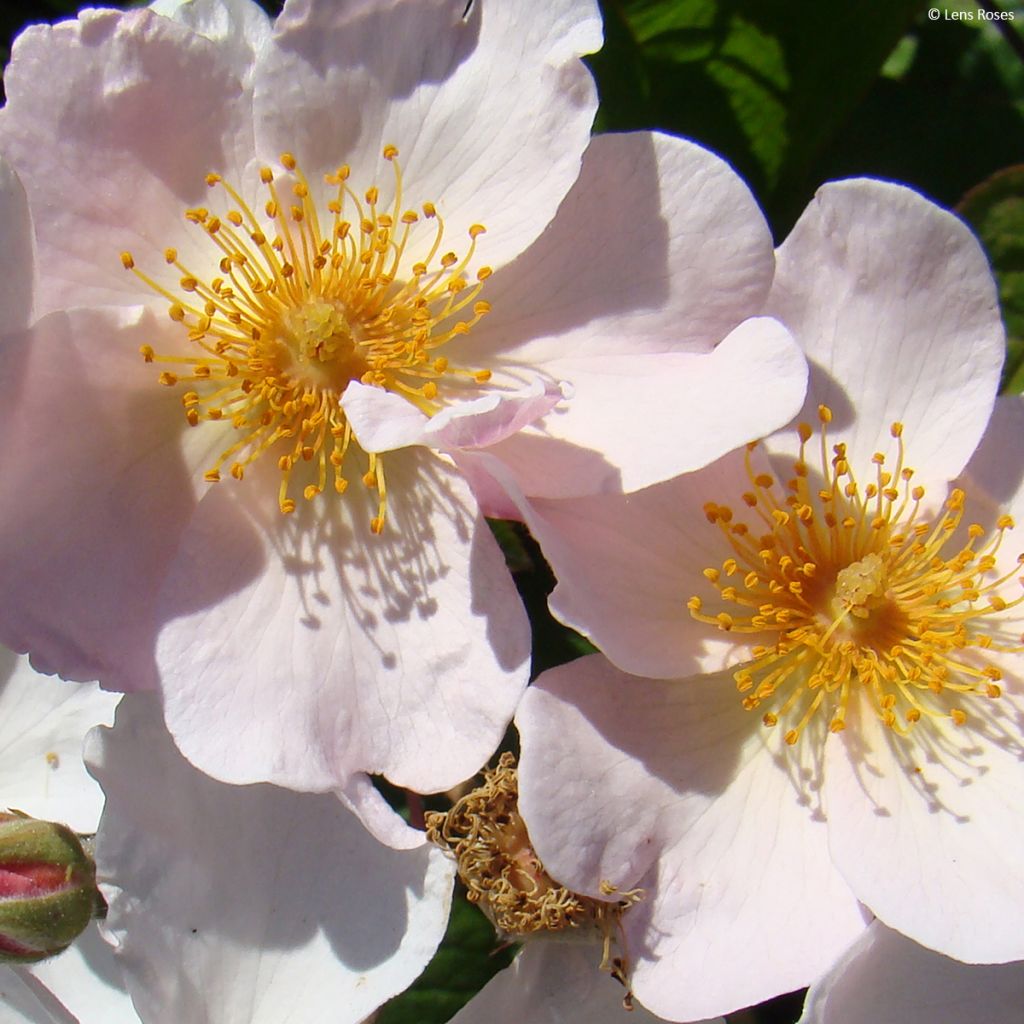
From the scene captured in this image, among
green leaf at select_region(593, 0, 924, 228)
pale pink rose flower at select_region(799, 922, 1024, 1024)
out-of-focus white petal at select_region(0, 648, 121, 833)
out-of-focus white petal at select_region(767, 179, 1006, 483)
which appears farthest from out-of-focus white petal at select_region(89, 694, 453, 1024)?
green leaf at select_region(593, 0, 924, 228)

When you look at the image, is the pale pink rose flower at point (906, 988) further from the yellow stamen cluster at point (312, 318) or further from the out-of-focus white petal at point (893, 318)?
the yellow stamen cluster at point (312, 318)

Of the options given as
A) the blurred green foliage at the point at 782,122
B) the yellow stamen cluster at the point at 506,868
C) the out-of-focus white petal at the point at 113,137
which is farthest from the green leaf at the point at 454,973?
the out-of-focus white petal at the point at 113,137

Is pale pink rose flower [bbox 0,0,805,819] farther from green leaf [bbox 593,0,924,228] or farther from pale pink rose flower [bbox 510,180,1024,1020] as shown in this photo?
green leaf [bbox 593,0,924,228]

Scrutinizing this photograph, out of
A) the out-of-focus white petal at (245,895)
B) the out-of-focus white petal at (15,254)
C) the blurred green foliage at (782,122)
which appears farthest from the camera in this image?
the blurred green foliage at (782,122)

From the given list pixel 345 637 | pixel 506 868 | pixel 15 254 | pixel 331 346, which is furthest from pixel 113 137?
pixel 506 868

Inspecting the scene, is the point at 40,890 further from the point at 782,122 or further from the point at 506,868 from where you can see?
the point at 782,122

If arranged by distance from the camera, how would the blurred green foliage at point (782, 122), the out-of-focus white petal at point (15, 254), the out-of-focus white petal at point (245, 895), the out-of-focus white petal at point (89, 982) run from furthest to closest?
the blurred green foliage at point (782, 122) < the out-of-focus white petal at point (89, 982) < the out-of-focus white petal at point (245, 895) < the out-of-focus white petal at point (15, 254)
